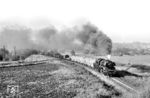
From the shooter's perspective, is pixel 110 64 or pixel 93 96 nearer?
pixel 93 96

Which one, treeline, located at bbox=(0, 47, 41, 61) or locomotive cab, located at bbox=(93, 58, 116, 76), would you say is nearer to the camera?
locomotive cab, located at bbox=(93, 58, 116, 76)

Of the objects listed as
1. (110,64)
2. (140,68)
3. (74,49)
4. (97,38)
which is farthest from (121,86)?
(74,49)

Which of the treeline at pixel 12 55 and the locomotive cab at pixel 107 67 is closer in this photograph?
the locomotive cab at pixel 107 67

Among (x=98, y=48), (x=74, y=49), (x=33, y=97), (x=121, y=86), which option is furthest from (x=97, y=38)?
(x=33, y=97)

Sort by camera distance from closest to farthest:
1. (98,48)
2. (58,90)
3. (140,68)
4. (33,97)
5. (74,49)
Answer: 1. (33,97)
2. (58,90)
3. (140,68)
4. (98,48)
5. (74,49)

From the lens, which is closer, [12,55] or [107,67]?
[107,67]

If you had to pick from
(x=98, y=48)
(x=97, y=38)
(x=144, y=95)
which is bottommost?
(x=144, y=95)

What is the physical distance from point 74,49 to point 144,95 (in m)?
81.0

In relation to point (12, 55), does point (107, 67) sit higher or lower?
lower

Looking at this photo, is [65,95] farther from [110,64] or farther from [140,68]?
[140,68]

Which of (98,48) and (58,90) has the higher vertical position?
(98,48)

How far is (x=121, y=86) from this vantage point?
18422mm

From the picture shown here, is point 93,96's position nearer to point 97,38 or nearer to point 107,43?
point 107,43

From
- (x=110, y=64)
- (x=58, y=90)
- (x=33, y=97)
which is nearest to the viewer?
(x=33, y=97)
